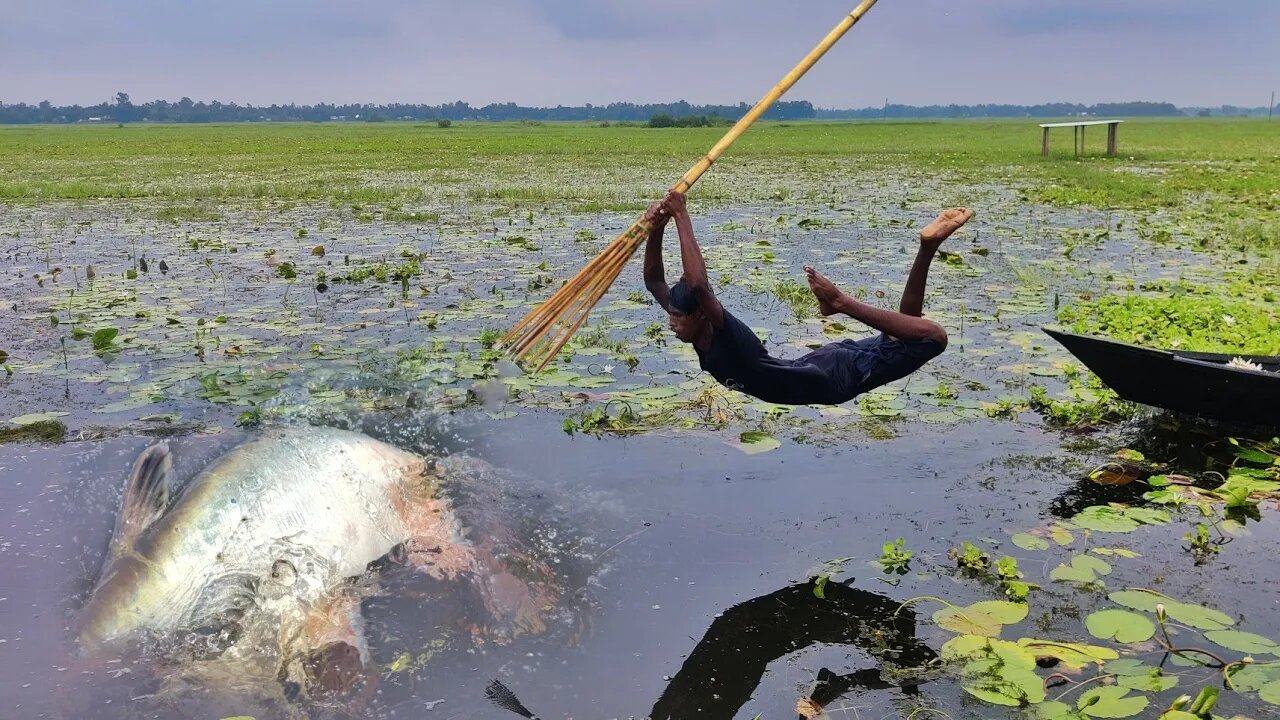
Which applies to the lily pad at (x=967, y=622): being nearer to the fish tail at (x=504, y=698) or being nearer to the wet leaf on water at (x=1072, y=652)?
the wet leaf on water at (x=1072, y=652)

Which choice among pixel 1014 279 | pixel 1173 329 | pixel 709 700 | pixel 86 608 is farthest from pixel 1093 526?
pixel 1014 279

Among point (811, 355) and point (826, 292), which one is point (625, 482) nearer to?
point (811, 355)

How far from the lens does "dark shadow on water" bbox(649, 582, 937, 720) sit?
4078 millimetres

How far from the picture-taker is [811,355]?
201 inches

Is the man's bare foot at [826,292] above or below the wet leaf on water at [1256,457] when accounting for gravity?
above

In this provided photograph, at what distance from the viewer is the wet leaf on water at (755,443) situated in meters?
6.58

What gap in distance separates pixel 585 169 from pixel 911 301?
2539 cm

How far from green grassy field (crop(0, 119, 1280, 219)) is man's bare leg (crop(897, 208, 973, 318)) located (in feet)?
47.9

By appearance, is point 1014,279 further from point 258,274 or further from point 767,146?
point 767,146

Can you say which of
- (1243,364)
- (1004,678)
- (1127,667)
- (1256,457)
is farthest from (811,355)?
(1243,364)

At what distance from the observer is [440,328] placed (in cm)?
966

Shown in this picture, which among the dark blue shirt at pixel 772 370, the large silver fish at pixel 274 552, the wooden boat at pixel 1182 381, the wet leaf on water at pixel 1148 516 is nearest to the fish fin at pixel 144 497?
the large silver fish at pixel 274 552

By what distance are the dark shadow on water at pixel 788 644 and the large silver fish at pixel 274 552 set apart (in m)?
0.86

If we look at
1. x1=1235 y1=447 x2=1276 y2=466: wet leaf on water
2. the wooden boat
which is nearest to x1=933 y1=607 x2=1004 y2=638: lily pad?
the wooden boat
